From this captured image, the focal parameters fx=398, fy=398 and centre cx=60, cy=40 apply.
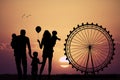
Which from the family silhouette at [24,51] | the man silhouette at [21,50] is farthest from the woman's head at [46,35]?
the man silhouette at [21,50]

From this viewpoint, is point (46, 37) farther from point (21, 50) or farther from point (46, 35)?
point (21, 50)

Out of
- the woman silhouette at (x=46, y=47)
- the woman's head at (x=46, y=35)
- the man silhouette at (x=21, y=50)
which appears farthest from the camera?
the woman's head at (x=46, y=35)

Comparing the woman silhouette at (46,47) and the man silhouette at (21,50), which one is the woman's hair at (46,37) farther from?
the man silhouette at (21,50)

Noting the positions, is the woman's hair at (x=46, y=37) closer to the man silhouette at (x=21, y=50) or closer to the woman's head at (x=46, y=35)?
the woman's head at (x=46, y=35)

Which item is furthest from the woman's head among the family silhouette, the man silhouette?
the man silhouette

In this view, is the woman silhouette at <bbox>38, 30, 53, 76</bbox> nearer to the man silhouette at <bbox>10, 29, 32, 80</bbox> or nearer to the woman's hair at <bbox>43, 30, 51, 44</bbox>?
the woman's hair at <bbox>43, 30, 51, 44</bbox>

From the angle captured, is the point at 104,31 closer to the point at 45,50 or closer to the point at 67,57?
the point at 67,57

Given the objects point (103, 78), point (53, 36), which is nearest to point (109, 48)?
point (103, 78)

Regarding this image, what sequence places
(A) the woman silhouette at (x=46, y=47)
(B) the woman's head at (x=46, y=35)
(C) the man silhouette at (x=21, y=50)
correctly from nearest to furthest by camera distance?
(C) the man silhouette at (x=21, y=50), (A) the woman silhouette at (x=46, y=47), (B) the woman's head at (x=46, y=35)

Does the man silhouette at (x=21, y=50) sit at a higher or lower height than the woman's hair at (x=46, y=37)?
lower

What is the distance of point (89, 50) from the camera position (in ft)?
83.9

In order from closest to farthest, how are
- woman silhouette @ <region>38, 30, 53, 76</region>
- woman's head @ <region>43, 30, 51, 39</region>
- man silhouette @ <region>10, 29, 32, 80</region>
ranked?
man silhouette @ <region>10, 29, 32, 80</region>, woman silhouette @ <region>38, 30, 53, 76</region>, woman's head @ <region>43, 30, 51, 39</region>

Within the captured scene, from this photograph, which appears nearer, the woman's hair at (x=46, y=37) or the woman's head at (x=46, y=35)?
the woman's hair at (x=46, y=37)

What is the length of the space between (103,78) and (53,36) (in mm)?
4695
